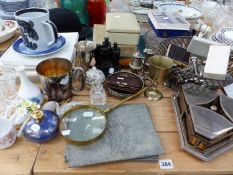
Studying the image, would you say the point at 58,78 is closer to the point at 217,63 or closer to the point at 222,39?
the point at 217,63

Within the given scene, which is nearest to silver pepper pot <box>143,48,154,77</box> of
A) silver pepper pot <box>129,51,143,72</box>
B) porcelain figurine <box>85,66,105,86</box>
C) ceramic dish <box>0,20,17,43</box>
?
silver pepper pot <box>129,51,143,72</box>

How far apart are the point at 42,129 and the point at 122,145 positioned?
202 mm

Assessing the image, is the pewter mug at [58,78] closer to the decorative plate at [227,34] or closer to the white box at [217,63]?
the white box at [217,63]

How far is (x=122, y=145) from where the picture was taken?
568mm

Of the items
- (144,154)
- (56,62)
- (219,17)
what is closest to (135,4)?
(219,17)

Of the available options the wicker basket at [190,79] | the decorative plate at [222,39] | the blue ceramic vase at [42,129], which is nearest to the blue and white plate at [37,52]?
the blue ceramic vase at [42,129]

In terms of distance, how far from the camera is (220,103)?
614 mm

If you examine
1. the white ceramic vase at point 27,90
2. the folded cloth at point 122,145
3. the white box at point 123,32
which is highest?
the white box at point 123,32

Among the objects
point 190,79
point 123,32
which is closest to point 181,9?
point 123,32

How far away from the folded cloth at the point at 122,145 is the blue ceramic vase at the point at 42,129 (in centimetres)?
6

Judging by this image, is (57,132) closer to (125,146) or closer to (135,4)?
(125,146)

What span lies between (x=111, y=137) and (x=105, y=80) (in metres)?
0.22

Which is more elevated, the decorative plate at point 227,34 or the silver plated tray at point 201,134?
the decorative plate at point 227,34

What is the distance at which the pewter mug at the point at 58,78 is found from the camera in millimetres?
640
